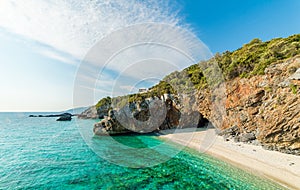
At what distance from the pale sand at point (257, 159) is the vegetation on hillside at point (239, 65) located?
7.55 meters

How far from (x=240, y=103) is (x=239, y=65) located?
4.79 meters

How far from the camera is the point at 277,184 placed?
8.96 m

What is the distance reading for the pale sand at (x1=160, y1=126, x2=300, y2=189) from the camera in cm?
950

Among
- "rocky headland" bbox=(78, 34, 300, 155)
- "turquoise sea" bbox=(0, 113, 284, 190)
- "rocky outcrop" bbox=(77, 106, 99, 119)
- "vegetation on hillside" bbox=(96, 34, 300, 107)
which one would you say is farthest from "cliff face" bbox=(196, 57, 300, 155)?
"rocky outcrop" bbox=(77, 106, 99, 119)

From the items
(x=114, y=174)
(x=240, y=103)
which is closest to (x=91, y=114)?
(x=114, y=174)

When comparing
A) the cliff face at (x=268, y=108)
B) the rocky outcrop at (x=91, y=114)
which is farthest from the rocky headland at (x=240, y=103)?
the rocky outcrop at (x=91, y=114)

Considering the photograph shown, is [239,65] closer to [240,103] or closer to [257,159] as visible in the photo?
[240,103]

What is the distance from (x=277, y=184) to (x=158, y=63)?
10.2m

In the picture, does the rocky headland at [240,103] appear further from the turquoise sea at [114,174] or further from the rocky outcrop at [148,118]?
the turquoise sea at [114,174]

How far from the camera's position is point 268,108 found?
43.9 feet

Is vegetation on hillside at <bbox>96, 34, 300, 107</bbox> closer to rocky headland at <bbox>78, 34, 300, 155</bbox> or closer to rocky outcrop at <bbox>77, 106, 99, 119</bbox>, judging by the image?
rocky headland at <bbox>78, 34, 300, 155</bbox>

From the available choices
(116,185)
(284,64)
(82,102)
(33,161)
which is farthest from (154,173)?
(284,64)

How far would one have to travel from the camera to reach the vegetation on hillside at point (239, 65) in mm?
16141

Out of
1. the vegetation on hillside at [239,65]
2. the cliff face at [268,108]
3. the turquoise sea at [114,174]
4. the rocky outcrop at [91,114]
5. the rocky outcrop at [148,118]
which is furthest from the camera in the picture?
the rocky outcrop at [91,114]
